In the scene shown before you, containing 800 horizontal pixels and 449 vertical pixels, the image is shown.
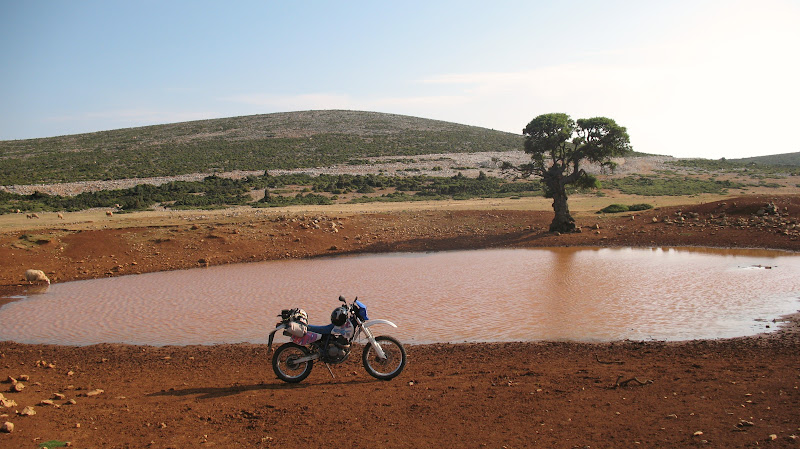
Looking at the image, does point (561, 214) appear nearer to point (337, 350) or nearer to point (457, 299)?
point (457, 299)

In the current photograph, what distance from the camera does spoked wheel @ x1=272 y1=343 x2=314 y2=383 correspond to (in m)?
8.49

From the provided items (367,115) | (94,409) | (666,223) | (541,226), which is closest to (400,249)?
(541,226)

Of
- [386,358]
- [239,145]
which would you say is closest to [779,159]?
[239,145]

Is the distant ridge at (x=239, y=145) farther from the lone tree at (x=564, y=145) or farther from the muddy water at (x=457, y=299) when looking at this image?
the muddy water at (x=457, y=299)

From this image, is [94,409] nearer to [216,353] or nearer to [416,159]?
[216,353]

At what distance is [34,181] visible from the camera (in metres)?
52.5

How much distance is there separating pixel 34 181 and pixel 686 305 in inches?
2190

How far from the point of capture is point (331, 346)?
8.61m

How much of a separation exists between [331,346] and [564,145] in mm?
21537

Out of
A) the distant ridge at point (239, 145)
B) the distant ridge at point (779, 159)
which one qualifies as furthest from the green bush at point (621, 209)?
the distant ridge at point (779, 159)

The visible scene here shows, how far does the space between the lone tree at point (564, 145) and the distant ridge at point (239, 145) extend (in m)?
38.6

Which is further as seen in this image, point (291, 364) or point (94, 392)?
point (291, 364)

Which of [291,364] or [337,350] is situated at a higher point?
[337,350]

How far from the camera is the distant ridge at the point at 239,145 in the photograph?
6128 centimetres
